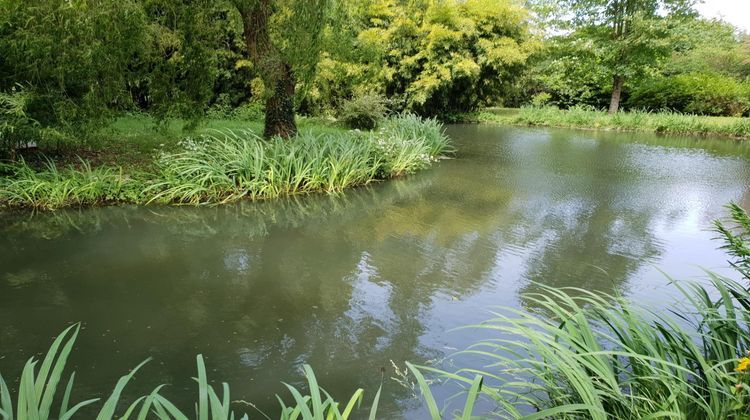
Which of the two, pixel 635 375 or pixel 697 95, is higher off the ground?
pixel 697 95

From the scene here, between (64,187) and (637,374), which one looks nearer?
(637,374)

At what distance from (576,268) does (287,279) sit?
2.44m

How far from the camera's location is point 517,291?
372 cm

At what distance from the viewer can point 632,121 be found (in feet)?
51.8

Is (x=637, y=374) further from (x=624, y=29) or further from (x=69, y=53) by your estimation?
(x=624, y=29)

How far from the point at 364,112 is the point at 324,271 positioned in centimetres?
874

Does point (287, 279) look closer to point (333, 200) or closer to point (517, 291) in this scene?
point (517, 291)

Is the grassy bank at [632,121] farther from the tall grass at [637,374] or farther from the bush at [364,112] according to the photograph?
the tall grass at [637,374]

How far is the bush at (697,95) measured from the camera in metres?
17.7

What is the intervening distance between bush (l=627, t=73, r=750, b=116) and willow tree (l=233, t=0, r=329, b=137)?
52.9 ft

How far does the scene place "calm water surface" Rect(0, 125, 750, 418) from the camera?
2727mm

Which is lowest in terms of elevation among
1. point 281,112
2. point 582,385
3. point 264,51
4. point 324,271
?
point 324,271

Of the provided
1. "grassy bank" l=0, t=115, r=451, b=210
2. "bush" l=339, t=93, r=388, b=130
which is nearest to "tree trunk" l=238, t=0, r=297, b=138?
"grassy bank" l=0, t=115, r=451, b=210

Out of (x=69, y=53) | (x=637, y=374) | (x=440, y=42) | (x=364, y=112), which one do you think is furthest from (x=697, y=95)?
(x=637, y=374)
